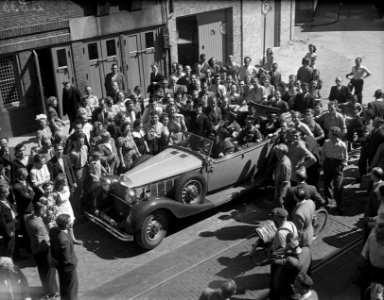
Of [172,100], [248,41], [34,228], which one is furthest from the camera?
[248,41]

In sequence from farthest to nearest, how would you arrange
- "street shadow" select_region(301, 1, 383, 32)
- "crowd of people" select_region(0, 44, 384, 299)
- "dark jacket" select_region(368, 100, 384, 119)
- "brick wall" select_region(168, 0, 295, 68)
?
"street shadow" select_region(301, 1, 383, 32) < "brick wall" select_region(168, 0, 295, 68) < "dark jacket" select_region(368, 100, 384, 119) < "crowd of people" select_region(0, 44, 384, 299)

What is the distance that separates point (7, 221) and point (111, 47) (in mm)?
8381

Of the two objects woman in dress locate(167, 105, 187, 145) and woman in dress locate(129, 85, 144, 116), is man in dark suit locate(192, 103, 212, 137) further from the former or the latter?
woman in dress locate(129, 85, 144, 116)

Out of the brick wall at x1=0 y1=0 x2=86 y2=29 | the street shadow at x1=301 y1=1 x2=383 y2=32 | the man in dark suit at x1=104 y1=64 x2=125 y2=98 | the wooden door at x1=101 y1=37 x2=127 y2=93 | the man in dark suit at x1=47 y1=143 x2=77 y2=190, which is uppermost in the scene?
the brick wall at x1=0 y1=0 x2=86 y2=29

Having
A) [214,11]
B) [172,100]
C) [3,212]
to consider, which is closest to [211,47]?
[214,11]

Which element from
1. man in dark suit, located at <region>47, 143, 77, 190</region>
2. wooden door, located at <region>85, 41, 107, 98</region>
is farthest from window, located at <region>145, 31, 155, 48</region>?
man in dark suit, located at <region>47, 143, 77, 190</region>

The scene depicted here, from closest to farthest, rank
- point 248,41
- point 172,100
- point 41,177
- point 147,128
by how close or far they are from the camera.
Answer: point 41,177 → point 147,128 → point 172,100 → point 248,41

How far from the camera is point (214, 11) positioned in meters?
18.4

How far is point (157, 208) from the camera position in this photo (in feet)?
28.1

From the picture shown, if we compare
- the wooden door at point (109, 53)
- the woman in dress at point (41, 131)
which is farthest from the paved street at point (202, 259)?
the wooden door at point (109, 53)

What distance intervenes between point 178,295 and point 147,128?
4240 millimetres

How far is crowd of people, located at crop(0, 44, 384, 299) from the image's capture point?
23.8ft

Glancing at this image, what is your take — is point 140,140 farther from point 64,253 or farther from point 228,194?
point 64,253

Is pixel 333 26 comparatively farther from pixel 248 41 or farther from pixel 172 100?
pixel 172 100
